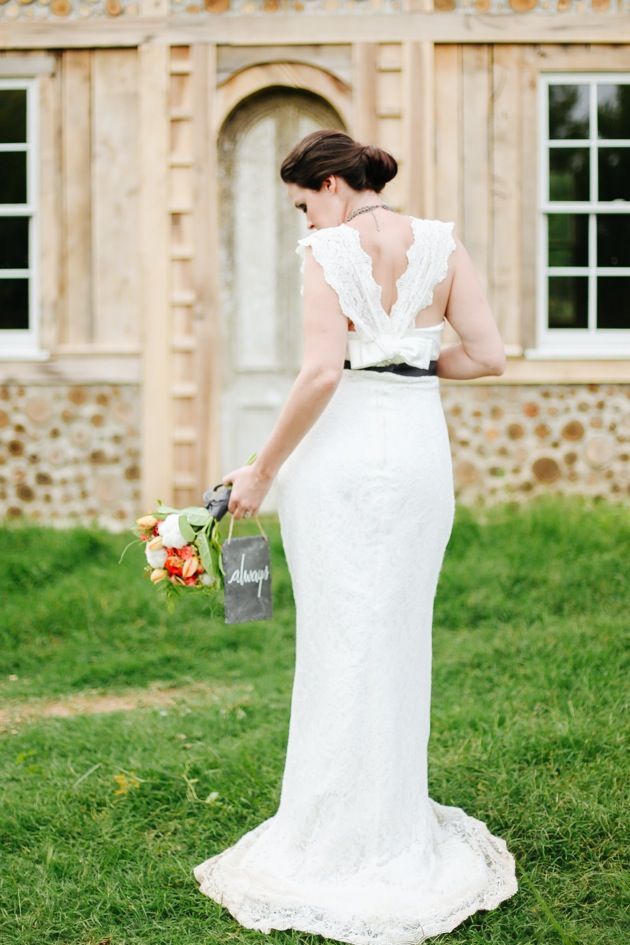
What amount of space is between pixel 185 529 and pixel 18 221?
5.96 meters

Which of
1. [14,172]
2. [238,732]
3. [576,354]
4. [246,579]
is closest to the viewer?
[246,579]

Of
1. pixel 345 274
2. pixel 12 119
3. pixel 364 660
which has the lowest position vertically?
pixel 364 660

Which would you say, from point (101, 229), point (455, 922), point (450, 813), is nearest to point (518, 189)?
point (101, 229)

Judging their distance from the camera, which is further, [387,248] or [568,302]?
[568,302]

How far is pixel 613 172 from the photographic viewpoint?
8125mm

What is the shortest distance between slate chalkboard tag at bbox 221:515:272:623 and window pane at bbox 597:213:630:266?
595 centimetres

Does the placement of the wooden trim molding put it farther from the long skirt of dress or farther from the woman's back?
the long skirt of dress

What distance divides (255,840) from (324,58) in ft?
19.8

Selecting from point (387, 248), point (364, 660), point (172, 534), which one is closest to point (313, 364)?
point (387, 248)

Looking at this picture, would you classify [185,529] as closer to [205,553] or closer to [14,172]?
[205,553]

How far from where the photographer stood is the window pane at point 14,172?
821cm

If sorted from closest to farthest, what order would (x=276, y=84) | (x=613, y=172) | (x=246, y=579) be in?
1. (x=246, y=579)
2. (x=276, y=84)
3. (x=613, y=172)

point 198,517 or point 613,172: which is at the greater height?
point 613,172

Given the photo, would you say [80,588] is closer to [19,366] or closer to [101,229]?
[19,366]
